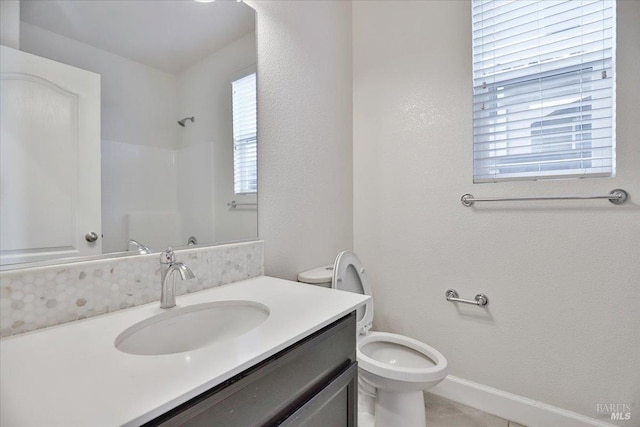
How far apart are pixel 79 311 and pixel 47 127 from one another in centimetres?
50

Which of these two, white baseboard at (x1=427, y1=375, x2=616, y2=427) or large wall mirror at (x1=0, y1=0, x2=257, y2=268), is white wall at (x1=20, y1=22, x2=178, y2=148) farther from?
white baseboard at (x1=427, y1=375, x2=616, y2=427)

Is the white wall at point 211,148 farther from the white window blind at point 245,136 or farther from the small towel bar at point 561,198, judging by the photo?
the small towel bar at point 561,198

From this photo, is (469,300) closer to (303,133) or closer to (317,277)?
(317,277)

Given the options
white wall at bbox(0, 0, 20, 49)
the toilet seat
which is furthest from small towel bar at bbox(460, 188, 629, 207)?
white wall at bbox(0, 0, 20, 49)

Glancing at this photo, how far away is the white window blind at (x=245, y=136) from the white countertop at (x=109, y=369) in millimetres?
634

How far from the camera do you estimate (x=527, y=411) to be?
4.93 feet

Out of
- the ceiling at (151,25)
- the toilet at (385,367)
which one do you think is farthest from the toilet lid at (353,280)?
the ceiling at (151,25)

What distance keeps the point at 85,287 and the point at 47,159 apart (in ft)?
1.18

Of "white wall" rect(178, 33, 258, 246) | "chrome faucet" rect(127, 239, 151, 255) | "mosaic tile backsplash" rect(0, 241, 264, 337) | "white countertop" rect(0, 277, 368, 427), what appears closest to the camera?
Answer: "white countertop" rect(0, 277, 368, 427)

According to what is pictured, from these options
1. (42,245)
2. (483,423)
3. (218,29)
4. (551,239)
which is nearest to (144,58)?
(218,29)

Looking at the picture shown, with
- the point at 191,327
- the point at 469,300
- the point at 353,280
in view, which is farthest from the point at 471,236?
the point at 191,327

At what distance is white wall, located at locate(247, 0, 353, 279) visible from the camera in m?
1.40

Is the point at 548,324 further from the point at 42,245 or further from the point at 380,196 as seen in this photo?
the point at 42,245

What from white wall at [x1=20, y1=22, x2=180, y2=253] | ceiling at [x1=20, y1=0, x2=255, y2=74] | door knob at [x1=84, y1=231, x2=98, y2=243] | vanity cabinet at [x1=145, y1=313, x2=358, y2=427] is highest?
ceiling at [x1=20, y1=0, x2=255, y2=74]
